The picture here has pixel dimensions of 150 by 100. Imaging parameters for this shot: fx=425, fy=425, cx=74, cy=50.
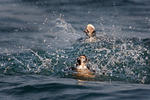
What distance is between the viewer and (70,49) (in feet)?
50.1

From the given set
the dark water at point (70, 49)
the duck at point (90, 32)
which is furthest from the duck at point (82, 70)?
the duck at point (90, 32)

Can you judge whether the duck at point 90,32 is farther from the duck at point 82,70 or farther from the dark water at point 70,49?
the duck at point 82,70

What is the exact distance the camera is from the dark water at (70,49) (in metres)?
9.52

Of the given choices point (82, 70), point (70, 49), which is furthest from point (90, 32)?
point (82, 70)

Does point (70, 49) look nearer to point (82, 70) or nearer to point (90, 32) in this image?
point (90, 32)

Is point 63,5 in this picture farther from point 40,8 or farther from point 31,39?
point 31,39

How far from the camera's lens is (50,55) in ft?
45.8

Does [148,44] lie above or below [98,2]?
below

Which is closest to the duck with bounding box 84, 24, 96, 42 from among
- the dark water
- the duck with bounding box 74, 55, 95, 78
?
the dark water

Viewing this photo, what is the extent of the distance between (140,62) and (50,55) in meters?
3.08

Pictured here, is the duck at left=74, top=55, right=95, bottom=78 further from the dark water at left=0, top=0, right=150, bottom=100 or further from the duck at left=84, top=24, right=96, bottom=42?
the duck at left=84, top=24, right=96, bottom=42

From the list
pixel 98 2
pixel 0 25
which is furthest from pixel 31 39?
pixel 98 2

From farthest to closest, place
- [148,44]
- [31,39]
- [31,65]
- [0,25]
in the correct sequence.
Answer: [0,25] → [31,39] → [148,44] → [31,65]

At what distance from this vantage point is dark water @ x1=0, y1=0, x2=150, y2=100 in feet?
31.2
